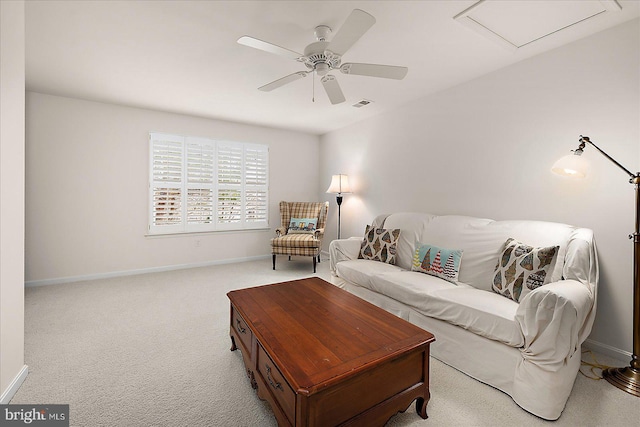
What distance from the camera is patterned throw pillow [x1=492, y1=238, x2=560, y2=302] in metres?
1.95

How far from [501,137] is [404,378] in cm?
253

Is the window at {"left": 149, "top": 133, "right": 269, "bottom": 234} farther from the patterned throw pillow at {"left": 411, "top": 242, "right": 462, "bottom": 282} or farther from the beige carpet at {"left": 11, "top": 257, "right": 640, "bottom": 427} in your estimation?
the patterned throw pillow at {"left": 411, "top": 242, "right": 462, "bottom": 282}

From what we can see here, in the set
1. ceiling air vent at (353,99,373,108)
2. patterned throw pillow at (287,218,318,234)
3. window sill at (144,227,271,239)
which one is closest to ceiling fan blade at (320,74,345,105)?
ceiling air vent at (353,99,373,108)

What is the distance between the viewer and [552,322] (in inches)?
59.4

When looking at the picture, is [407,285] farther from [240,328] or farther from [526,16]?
[526,16]

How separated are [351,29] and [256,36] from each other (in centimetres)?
99

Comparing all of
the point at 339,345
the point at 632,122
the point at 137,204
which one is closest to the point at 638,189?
the point at 632,122

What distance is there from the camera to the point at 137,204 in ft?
13.9

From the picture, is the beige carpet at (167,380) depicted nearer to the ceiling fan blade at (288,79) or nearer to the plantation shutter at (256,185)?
the ceiling fan blade at (288,79)

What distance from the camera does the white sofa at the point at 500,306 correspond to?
151 cm

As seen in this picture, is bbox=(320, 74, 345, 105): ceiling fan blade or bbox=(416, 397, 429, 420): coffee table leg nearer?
bbox=(416, 397, 429, 420): coffee table leg

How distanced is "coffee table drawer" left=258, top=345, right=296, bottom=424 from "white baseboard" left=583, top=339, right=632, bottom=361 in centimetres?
250

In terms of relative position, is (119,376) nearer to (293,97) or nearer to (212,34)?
(212,34)

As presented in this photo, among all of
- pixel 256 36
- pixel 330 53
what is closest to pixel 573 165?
pixel 330 53
